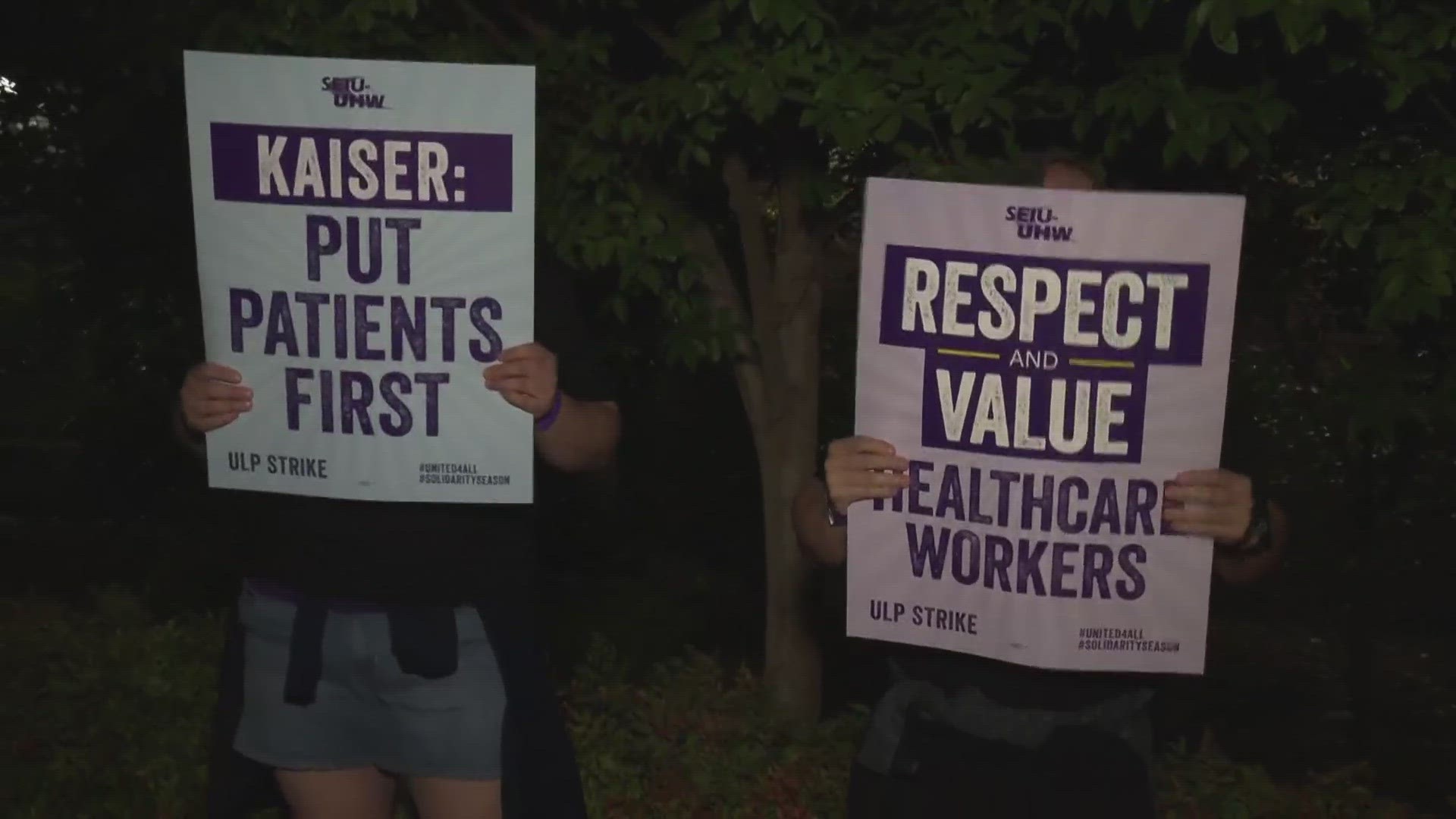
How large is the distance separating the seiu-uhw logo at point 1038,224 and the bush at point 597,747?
1.74 metres

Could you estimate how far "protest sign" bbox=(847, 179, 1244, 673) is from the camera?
7.38 feet

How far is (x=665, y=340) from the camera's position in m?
3.97

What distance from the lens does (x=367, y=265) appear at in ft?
8.28

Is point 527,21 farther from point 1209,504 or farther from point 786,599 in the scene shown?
point 1209,504

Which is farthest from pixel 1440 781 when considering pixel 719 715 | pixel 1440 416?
pixel 719 715

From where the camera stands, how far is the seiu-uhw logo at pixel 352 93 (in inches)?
97.3

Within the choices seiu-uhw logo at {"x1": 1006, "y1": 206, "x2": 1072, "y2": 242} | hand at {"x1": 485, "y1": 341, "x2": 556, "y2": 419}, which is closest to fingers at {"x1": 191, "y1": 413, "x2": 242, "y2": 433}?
hand at {"x1": 485, "y1": 341, "x2": 556, "y2": 419}

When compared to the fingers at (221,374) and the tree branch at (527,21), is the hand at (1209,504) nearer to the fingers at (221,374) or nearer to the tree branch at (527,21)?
the fingers at (221,374)

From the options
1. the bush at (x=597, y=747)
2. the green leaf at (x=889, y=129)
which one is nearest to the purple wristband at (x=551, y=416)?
the green leaf at (x=889, y=129)

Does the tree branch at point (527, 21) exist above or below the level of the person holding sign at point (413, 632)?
above

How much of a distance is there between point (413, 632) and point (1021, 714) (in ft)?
2.93

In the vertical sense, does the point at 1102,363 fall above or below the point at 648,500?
above

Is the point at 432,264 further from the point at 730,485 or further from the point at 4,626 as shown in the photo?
the point at 730,485

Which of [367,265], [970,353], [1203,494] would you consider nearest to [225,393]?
[367,265]
